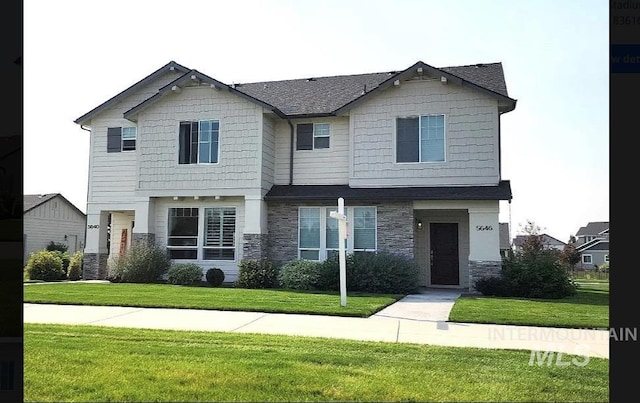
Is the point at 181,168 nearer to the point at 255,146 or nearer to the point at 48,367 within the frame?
the point at 255,146

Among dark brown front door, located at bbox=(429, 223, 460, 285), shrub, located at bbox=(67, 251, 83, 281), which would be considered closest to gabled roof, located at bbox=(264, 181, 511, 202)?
dark brown front door, located at bbox=(429, 223, 460, 285)

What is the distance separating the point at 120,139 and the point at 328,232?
872 centimetres

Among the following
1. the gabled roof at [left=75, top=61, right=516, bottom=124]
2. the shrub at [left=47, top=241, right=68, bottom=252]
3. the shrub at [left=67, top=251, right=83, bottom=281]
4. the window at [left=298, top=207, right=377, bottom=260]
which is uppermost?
the gabled roof at [left=75, top=61, right=516, bottom=124]

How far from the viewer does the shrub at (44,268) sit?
20559mm

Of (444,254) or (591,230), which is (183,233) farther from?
(591,230)

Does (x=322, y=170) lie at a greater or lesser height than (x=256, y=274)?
greater

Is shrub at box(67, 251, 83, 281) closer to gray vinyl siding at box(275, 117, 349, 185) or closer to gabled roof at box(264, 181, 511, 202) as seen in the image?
gabled roof at box(264, 181, 511, 202)

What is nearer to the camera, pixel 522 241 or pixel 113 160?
pixel 113 160

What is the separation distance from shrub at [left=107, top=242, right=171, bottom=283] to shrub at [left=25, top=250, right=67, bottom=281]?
12.3 feet

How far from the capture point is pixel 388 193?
16953 mm

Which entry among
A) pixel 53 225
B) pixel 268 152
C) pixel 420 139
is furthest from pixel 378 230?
pixel 53 225

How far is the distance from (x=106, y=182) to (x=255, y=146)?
20.9ft

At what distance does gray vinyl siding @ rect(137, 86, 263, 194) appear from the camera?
1788 centimetres
